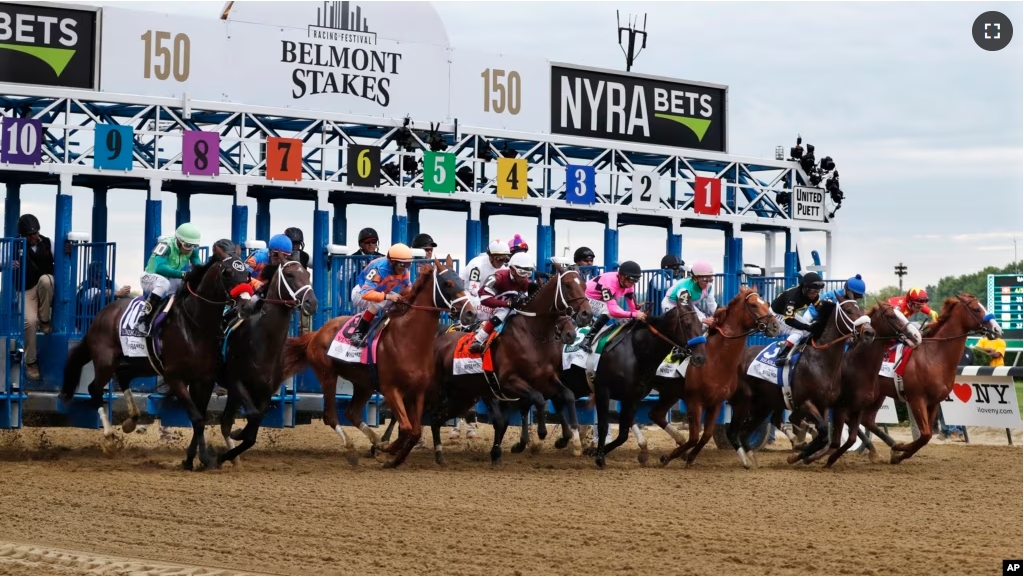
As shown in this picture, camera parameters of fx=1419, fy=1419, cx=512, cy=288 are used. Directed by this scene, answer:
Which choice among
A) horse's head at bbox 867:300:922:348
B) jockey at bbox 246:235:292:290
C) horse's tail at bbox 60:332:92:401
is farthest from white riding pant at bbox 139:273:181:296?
horse's head at bbox 867:300:922:348

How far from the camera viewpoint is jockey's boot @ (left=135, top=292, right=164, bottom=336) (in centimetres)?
1255

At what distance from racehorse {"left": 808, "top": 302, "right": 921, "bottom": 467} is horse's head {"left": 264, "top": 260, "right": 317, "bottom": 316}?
18.0 feet

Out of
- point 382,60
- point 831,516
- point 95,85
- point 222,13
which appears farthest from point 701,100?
point 831,516

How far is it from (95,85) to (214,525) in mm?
11642

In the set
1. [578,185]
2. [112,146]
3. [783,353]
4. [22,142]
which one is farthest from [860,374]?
[22,142]

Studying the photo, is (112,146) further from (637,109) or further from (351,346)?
(637,109)

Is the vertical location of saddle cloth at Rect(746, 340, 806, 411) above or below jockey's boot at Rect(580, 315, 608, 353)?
below

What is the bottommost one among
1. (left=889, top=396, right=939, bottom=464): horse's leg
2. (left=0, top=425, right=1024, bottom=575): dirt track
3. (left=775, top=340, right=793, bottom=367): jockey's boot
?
(left=0, top=425, right=1024, bottom=575): dirt track

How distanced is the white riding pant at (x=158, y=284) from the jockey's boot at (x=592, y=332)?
396cm

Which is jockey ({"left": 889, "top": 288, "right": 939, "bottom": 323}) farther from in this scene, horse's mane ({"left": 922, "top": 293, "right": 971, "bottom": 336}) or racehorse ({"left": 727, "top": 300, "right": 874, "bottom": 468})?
racehorse ({"left": 727, "top": 300, "right": 874, "bottom": 468})

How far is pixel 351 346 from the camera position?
13.3m

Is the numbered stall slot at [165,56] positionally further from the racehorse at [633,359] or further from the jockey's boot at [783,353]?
the jockey's boot at [783,353]

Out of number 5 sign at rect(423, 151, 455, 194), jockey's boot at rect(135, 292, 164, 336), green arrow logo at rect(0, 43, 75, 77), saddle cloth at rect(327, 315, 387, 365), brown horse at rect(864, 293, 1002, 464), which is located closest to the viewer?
jockey's boot at rect(135, 292, 164, 336)

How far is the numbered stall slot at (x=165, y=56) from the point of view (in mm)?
19625
